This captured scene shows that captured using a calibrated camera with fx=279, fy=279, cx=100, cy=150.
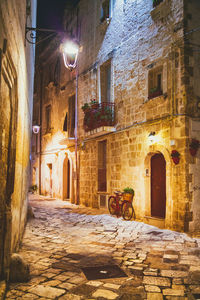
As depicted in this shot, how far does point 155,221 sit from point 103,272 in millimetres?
4683

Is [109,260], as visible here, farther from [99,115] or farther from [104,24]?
[104,24]

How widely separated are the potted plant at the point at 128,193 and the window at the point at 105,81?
4.74 meters

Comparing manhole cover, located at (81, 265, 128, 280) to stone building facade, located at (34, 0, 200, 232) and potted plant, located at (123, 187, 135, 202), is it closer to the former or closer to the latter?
stone building facade, located at (34, 0, 200, 232)

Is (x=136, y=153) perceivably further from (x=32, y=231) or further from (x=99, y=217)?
(x=32, y=231)

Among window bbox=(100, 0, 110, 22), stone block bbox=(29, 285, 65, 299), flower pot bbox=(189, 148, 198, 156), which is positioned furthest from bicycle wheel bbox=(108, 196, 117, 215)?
window bbox=(100, 0, 110, 22)

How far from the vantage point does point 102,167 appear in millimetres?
12867

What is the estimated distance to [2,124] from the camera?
129 inches

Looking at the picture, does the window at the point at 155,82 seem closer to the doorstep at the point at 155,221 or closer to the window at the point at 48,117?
the doorstep at the point at 155,221

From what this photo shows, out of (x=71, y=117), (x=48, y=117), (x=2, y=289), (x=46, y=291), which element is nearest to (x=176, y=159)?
(x=46, y=291)

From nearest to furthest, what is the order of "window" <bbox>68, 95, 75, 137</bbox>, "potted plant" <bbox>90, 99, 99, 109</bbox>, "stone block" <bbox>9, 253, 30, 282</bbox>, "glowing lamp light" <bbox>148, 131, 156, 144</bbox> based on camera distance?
"stone block" <bbox>9, 253, 30, 282</bbox> < "glowing lamp light" <bbox>148, 131, 156, 144</bbox> < "potted plant" <bbox>90, 99, 99, 109</bbox> < "window" <bbox>68, 95, 75, 137</bbox>

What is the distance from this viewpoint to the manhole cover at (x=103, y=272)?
14.2ft

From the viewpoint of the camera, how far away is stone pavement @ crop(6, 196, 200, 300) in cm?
371

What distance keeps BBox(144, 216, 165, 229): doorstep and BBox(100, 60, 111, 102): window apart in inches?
236

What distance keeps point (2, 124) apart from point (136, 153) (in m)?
7.15
